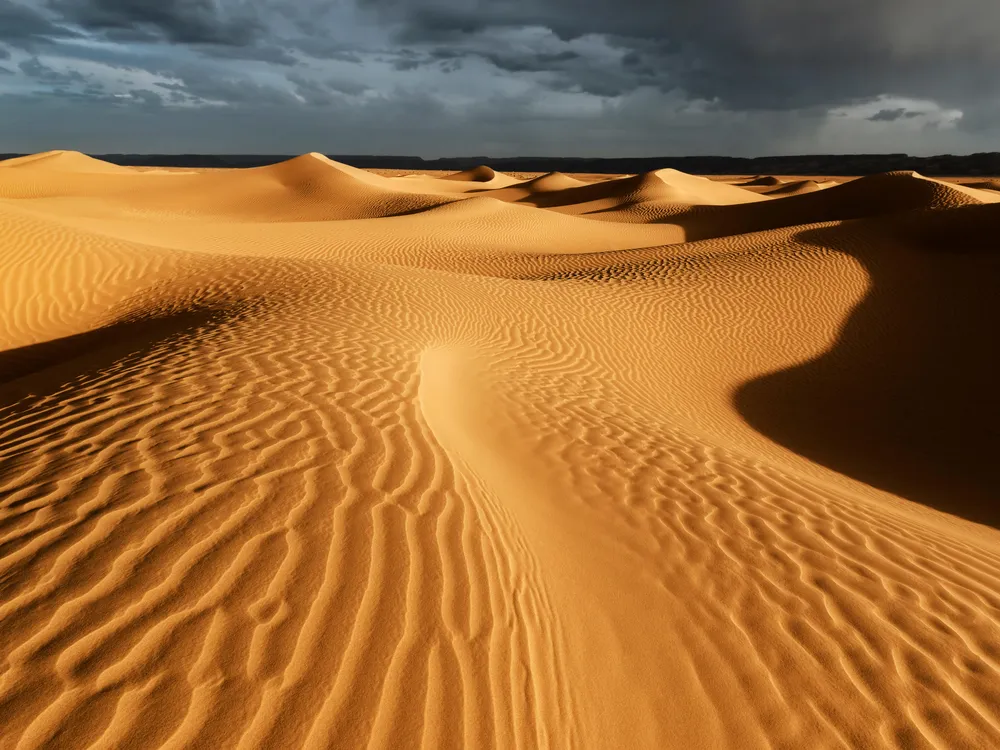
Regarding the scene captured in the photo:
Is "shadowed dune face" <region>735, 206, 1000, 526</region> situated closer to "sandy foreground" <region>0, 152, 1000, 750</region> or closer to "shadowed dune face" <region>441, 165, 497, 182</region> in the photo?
"sandy foreground" <region>0, 152, 1000, 750</region>

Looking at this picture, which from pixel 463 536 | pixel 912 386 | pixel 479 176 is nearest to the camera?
pixel 463 536

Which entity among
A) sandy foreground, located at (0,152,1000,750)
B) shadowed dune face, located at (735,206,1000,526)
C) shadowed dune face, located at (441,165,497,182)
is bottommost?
shadowed dune face, located at (441,165,497,182)

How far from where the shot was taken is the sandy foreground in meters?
2.22

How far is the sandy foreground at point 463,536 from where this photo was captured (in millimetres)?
2221

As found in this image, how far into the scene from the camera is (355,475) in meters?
3.54

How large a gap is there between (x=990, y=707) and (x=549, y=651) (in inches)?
79.1

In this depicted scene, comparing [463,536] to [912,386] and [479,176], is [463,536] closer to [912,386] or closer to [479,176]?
[912,386]

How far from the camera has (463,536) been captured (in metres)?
3.22

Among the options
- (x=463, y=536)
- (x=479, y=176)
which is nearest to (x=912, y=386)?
(x=463, y=536)

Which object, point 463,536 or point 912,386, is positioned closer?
point 463,536

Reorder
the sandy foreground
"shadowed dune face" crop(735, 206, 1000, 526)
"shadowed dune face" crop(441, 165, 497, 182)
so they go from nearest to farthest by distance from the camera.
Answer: the sandy foreground < "shadowed dune face" crop(735, 206, 1000, 526) < "shadowed dune face" crop(441, 165, 497, 182)

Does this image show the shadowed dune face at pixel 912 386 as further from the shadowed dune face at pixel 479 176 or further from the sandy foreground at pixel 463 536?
the shadowed dune face at pixel 479 176

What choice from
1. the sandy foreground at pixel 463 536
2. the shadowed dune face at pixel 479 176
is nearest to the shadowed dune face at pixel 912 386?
the sandy foreground at pixel 463 536

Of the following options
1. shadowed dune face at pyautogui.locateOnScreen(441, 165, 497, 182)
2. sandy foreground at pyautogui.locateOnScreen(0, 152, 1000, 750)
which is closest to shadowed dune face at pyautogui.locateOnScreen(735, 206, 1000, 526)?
sandy foreground at pyautogui.locateOnScreen(0, 152, 1000, 750)
